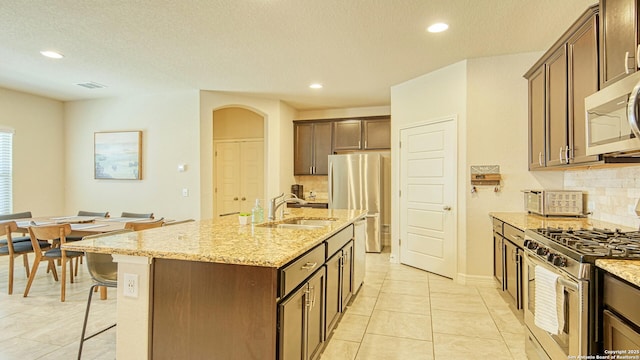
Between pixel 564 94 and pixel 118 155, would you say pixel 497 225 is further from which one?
pixel 118 155

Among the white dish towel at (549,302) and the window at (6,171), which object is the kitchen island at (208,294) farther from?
the window at (6,171)

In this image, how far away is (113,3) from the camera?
2.61 meters

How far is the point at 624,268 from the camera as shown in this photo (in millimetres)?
1320

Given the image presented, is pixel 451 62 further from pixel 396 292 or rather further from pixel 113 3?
pixel 113 3

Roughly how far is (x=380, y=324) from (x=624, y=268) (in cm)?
181

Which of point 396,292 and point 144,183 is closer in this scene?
point 396,292

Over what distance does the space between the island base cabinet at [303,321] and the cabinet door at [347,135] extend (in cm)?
413

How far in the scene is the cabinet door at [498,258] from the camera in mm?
3193

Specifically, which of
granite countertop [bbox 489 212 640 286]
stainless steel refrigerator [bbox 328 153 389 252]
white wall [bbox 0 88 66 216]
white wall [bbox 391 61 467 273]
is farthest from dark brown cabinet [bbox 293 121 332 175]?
white wall [bbox 0 88 66 216]

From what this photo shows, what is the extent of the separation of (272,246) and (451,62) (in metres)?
3.29

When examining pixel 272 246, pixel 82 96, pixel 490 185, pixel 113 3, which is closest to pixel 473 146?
pixel 490 185

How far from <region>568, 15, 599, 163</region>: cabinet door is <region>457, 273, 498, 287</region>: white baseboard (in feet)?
5.78

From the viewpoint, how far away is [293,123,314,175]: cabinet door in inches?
247

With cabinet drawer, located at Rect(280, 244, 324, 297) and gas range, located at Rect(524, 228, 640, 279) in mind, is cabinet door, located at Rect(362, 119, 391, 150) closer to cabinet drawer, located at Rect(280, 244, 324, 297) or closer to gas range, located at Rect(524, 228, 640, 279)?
gas range, located at Rect(524, 228, 640, 279)
